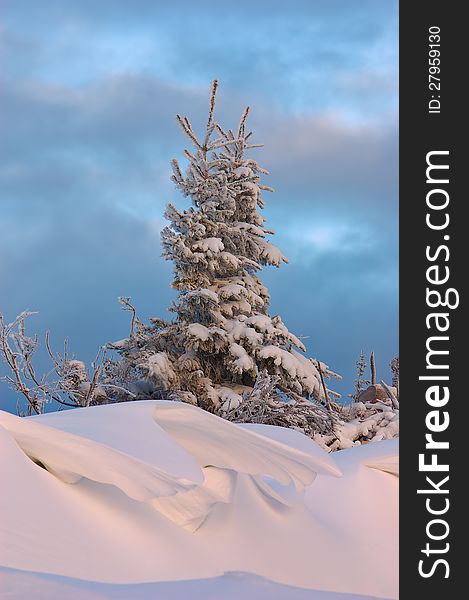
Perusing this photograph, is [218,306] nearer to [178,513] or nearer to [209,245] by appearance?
[209,245]

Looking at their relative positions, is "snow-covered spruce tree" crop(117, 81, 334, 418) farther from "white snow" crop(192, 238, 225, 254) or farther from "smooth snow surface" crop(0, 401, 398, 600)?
"smooth snow surface" crop(0, 401, 398, 600)

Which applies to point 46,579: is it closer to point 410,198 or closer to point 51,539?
point 51,539

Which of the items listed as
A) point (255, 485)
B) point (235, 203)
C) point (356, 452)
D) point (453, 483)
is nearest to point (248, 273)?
point (235, 203)

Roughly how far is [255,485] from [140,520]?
0.58m

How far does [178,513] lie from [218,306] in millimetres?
7206

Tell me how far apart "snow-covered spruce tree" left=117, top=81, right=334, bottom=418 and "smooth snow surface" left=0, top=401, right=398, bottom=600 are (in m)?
5.37

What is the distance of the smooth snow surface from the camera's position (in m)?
1.96

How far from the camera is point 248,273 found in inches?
414

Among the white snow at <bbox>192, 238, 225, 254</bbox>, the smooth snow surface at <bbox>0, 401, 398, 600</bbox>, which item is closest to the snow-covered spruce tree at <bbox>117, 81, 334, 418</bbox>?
the white snow at <bbox>192, 238, 225, 254</bbox>

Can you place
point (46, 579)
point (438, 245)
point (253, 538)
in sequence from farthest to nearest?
point (253, 538) < point (438, 245) < point (46, 579)

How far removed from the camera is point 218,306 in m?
9.70

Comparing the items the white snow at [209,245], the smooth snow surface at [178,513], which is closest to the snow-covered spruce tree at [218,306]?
the white snow at [209,245]

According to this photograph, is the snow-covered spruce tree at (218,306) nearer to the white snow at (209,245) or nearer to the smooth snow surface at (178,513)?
the white snow at (209,245)

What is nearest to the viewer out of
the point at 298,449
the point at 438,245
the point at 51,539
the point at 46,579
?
the point at 46,579
